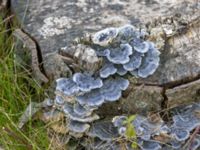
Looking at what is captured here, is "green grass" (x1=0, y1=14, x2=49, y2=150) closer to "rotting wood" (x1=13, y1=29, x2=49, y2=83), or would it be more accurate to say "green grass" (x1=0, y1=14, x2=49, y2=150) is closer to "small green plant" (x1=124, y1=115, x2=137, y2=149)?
"rotting wood" (x1=13, y1=29, x2=49, y2=83)

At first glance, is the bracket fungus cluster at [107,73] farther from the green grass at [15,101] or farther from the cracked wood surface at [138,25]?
the green grass at [15,101]

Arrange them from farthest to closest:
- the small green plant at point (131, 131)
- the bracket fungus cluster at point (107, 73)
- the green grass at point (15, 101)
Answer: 1. the green grass at point (15, 101)
2. the bracket fungus cluster at point (107, 73)
3. the small green plant at point (131, 131)

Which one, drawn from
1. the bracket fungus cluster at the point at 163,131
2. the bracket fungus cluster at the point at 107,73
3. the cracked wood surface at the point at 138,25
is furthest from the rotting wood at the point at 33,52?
the bracket fungus cluster at the point at 163,131

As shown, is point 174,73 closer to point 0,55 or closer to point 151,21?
point 151,21

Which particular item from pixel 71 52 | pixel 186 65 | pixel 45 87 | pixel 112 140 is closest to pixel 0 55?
pixel 45 87

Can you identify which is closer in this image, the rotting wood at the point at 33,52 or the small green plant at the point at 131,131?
the small green plant at the point at 131,131
